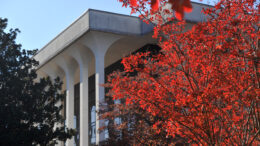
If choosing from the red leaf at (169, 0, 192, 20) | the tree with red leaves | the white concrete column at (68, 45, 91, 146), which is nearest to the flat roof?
the white concrete column at (68, 45, 91, 146)

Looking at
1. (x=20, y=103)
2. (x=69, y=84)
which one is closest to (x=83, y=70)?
(x=69, y=84)

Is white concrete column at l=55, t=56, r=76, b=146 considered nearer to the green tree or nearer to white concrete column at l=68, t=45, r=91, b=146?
white concrete column at l=68, t=45, r=91, b=146

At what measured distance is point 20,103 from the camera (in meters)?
21.5

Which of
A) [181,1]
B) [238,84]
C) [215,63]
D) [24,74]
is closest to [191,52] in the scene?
[215,63]

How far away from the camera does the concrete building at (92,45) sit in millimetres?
23600

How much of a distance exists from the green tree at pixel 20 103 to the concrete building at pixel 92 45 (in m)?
2.73

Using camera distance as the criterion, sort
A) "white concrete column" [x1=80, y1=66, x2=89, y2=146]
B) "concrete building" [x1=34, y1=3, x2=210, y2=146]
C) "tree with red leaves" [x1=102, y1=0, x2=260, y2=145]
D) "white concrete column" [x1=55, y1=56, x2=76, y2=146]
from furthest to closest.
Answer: "white concrete column" [x1=55, y1=56, x2=76, y2=146], "white concrete column" [x1=80, y1=66, x2=89, y2=146], "concrete building" [x1=34, y1=3, x2=210, y2=146], "tree with red leaves" [x1=102, y1=0, x2=260, y2=145]

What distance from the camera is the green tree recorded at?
19906mm

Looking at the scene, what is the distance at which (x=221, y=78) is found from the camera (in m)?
7.89

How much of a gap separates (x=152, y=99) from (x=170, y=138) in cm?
693

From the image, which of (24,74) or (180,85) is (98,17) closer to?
(24,74)

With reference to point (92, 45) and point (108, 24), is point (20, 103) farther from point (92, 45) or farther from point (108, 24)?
point (108, 24)

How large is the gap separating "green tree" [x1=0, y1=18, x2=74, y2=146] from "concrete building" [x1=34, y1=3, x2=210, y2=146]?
8.96 feet

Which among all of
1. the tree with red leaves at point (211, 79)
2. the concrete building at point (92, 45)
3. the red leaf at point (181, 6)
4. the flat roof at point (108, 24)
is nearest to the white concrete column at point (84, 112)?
the concrete building at point (92, 45)
